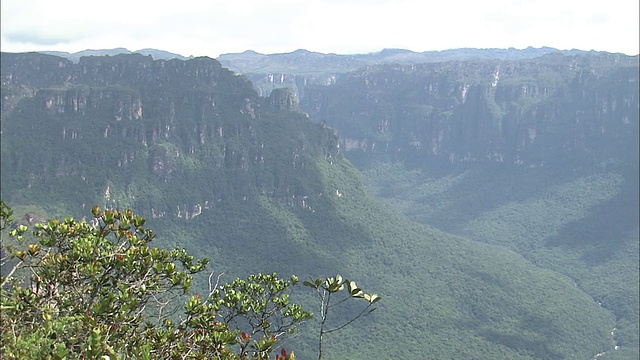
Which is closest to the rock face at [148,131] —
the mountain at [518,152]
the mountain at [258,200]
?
the mountain at [258,200]

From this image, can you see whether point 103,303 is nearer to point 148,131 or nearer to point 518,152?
point 148,131

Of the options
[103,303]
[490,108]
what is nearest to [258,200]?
[103,303]

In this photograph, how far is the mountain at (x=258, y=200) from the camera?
54000 mm

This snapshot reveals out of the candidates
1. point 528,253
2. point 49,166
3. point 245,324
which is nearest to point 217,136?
point 49,166

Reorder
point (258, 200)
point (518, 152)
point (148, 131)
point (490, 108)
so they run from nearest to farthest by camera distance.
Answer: point (148, 131)
point (258, 200)
point (518, 152)
point (490, 108)

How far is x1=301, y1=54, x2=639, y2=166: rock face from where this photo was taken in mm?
116625

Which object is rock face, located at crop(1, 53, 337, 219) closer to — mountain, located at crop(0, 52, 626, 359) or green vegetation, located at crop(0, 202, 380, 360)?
mountain, located at crop(0, 52, 626, 359)

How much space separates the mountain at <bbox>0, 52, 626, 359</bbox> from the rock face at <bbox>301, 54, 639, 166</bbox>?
181 feet

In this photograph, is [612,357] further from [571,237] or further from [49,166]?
[49,166]

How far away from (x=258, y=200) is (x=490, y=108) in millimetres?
81024

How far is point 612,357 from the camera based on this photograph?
5284cm

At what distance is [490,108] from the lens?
443 feet

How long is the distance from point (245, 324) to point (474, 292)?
26.5 m

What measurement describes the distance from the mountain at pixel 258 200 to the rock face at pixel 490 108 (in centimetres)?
5508
